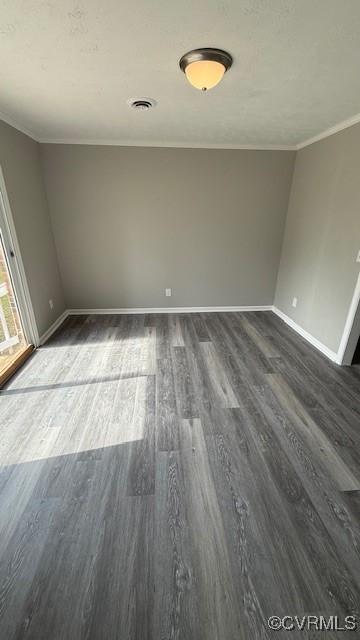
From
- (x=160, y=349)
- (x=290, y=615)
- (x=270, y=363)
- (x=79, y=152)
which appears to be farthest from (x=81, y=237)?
(x=290, y=615)

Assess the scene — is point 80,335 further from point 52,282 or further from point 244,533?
point 244,533

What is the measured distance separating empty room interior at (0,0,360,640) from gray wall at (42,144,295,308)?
0.03 m

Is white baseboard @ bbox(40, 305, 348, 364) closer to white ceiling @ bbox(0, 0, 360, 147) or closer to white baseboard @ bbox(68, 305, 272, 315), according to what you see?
white baseboard @ bbox(68, 305, 272, 315)

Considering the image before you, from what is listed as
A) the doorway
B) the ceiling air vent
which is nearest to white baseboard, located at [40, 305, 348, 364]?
the doorway

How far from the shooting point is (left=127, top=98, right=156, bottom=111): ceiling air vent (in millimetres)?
2090

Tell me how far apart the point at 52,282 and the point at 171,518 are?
10.2ft

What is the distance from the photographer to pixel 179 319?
3.84 meters

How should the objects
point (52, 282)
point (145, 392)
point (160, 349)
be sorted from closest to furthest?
point (145, 392) → point (160, 349) → point (52, 282)

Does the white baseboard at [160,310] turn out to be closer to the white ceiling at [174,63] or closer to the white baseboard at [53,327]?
the white baseboard at [53,327]

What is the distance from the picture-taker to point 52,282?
347 cm

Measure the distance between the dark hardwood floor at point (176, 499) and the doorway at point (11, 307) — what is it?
229 mm

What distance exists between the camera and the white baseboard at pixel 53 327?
3.16m

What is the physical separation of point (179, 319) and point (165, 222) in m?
1.38

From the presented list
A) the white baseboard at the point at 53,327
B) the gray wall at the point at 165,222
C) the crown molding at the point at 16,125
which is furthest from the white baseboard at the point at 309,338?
the crown molding at the point at 16,125
